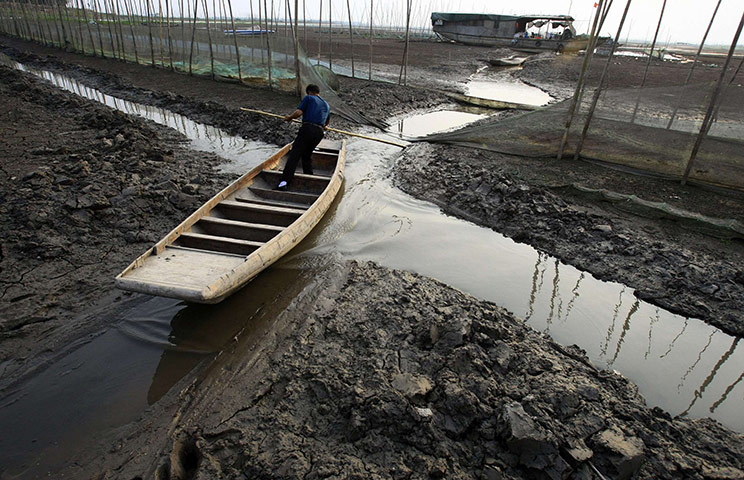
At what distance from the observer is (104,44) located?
72.4 feet

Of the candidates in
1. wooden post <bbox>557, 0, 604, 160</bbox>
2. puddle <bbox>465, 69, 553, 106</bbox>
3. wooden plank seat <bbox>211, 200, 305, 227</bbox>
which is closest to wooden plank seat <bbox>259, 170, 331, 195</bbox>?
wooden plank seat <bbox>211, 200, 305, 227</bbox>

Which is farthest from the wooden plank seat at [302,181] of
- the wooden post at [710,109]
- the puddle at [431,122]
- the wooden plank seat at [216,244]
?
the wooden post at [710,109]

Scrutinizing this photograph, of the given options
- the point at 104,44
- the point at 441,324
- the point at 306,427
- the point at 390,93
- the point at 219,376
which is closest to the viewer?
the point at 306,427

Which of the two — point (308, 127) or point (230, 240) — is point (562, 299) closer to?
point (230, 240)

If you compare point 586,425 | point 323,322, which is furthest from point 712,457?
point 323,322

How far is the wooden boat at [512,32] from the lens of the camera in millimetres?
34812

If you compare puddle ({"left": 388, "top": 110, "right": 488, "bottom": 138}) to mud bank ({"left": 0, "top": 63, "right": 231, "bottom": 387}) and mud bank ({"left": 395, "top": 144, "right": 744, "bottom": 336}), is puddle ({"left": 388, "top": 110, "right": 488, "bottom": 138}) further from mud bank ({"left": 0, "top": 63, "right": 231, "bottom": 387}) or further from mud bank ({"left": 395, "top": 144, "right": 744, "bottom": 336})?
mud bank ({"left": 0, "top": 63, "right": 231, "bottom": 387})

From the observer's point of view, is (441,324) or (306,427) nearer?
(306,427)

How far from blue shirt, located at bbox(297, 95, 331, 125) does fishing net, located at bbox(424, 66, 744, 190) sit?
4016 mm

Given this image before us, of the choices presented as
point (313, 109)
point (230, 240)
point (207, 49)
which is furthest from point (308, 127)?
point (207, 49)

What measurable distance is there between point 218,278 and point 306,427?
164 centimetres

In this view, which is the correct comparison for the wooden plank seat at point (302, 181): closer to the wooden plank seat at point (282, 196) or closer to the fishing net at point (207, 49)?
the wooden plank seat at point (282, 196)

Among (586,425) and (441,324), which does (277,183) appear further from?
(586,425)

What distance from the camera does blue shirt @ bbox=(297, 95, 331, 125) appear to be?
6.68 meters
